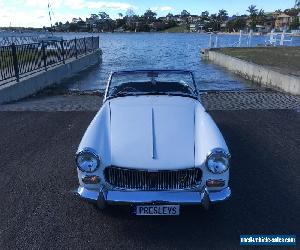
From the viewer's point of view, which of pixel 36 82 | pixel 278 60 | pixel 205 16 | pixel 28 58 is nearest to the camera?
pixel 36 82

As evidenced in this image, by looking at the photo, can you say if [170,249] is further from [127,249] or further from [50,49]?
[50,49]

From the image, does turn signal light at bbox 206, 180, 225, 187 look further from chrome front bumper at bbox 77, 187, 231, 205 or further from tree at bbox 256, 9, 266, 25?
tree at bbox 256, 9, 266, 25

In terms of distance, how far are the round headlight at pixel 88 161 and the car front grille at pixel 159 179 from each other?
22 centimetres

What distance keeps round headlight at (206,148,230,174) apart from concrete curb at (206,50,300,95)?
8739 mm

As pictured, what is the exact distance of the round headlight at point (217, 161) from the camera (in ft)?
12.8

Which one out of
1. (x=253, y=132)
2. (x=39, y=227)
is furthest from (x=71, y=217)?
(x=253, y=132)

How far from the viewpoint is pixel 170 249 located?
3.63 metres

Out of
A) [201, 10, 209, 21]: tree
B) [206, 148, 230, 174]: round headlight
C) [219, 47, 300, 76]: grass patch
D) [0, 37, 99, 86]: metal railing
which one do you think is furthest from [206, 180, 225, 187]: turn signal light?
[201, 10, 209, 21]: tree

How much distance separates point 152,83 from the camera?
569 cm

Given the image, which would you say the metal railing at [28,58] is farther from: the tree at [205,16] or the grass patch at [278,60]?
the tree at [205,16]

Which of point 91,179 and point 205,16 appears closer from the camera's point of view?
point 91,179

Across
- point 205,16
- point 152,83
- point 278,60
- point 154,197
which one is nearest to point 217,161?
point 154,197

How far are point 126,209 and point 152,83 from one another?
7.27 feet

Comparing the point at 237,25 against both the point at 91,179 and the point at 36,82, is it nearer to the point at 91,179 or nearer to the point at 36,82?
the point at 36,82
